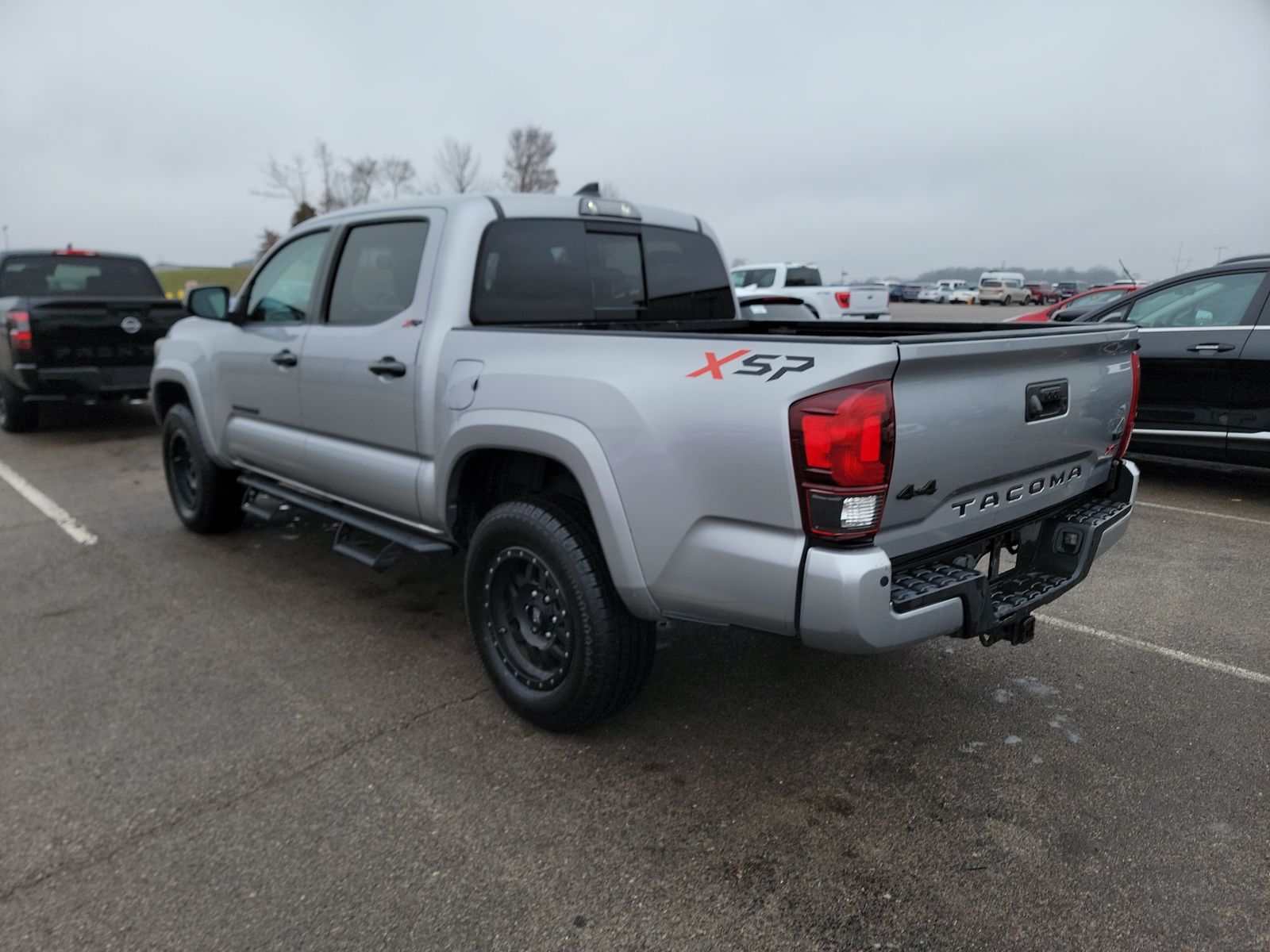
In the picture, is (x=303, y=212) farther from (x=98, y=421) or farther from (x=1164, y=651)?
(x=1164, y=651)

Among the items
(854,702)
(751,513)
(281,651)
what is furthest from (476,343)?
(854,702)

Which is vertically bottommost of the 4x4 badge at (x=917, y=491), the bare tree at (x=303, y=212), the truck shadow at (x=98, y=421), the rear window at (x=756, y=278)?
the truck shadow at (x=98, y=421)

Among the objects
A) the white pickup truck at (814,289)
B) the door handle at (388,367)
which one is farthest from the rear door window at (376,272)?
the white pickup truck at (814,289)

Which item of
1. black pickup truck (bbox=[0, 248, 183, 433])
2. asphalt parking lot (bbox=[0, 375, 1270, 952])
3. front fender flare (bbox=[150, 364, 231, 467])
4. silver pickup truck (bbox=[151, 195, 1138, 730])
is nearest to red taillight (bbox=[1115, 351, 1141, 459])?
silver pickup truck (bbox=[151, 195, 1138, 730])

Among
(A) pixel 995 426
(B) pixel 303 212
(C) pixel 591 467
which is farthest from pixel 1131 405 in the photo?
(B) pixel 303 212

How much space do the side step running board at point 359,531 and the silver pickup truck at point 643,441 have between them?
18 mm

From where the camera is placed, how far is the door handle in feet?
11.4

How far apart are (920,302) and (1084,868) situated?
52809 mm

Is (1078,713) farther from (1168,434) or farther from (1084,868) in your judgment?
(1168,434)

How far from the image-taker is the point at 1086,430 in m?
2.98

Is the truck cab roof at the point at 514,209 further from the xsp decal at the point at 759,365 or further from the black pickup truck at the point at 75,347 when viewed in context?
the black pickup truck at the point at 75,347

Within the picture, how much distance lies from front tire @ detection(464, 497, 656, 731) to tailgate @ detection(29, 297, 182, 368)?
7078 millimetres

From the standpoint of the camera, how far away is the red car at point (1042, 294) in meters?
43.8

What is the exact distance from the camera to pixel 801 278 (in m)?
18.3
